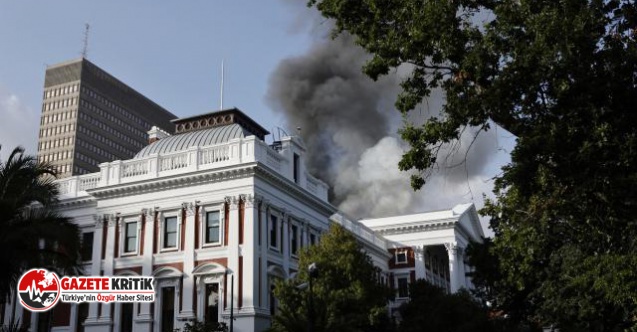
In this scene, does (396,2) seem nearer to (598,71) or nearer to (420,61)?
(420,61)

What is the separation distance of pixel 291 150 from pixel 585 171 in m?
28.1

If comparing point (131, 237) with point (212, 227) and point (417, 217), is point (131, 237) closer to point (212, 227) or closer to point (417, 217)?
point (212, 227)

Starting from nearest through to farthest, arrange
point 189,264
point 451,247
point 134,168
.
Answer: point 189,264 < point 134,168 < point 451,247

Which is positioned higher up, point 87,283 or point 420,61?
point 420,61

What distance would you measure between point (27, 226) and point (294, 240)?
22352 mm

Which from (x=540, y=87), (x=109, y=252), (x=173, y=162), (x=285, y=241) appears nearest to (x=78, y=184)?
(x=109, y=252)

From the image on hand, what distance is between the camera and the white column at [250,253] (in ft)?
118

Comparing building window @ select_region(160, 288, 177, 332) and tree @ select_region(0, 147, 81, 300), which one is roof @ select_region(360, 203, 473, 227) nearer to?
building window @ select_region(160, 288, 177, 332)

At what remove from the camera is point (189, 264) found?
3812 cm

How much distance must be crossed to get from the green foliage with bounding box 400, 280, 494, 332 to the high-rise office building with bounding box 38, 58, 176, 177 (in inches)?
4181

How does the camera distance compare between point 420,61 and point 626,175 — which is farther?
point 420,61

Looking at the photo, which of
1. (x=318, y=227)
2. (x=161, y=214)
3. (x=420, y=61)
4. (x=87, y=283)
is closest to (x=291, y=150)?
(x=318, y=227)

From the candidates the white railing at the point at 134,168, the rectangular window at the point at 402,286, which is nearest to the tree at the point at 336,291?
the white railing at the point at 134,168

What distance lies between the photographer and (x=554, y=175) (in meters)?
17.1
